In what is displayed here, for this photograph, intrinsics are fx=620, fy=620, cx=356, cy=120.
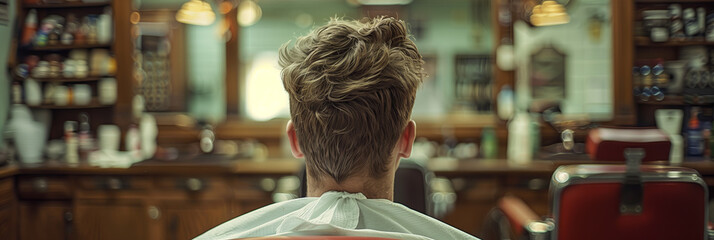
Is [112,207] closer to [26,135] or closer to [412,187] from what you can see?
[26,135]

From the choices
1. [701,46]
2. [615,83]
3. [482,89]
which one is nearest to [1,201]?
[615,83]

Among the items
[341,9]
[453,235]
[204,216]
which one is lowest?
[204,216]

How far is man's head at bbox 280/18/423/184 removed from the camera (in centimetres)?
112

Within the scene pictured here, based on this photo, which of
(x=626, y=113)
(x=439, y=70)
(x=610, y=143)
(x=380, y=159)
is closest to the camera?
(x=380, y=159)

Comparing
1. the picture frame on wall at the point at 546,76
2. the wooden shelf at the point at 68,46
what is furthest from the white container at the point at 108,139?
the picture frame on wall at the point at 546,76

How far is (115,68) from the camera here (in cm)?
436

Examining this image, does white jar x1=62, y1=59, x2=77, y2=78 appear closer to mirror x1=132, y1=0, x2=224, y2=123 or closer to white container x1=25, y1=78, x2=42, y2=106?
white container x1=25, y1=78, x2=42, y2=106

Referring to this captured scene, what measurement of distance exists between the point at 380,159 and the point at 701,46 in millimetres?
3731

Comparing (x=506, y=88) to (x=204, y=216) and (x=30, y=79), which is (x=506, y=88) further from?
(x=30, y=79)

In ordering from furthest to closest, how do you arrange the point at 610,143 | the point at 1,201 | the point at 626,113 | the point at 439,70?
the point at 439,70 → the point at 626,113 → the point at 1,201 → the point at 610,143

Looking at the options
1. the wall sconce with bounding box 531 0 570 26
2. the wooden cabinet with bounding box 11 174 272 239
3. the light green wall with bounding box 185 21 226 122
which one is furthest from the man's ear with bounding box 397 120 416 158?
the light green wall with bounding box 185 21 226 122

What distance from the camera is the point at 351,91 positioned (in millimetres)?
1122

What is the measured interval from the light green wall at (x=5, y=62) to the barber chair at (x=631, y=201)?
12.1 feet

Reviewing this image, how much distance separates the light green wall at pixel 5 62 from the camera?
420 centimetres
